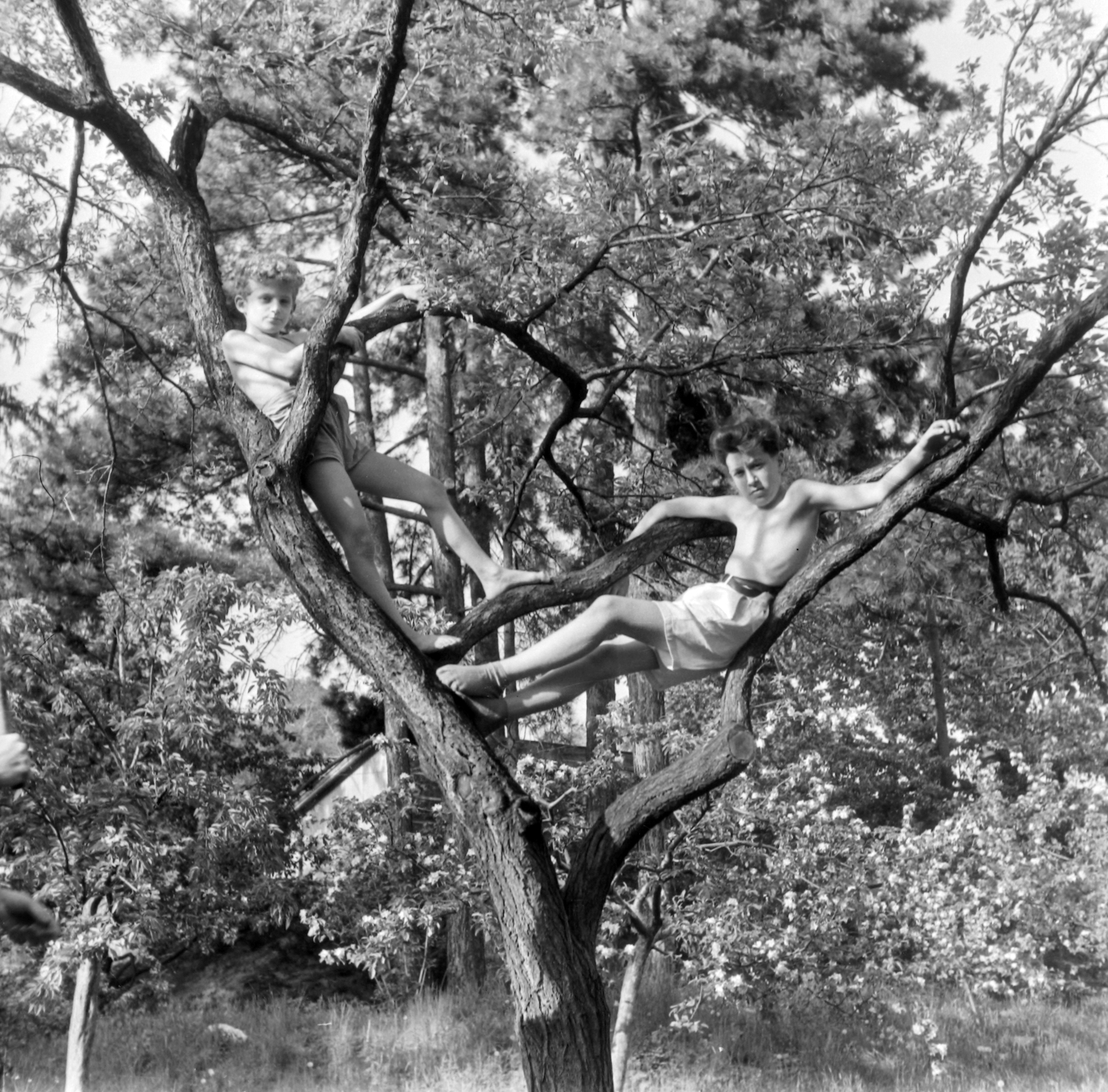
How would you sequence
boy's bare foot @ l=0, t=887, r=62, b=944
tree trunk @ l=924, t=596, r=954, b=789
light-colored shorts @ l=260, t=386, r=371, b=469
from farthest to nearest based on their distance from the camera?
tree trunk @ l=924, t=596, r=954, b=789 < light-colored shorts @ l=260, t=386, r=371, b=469 < boy's bare foot @ l=0, t=887, r=62, b=944

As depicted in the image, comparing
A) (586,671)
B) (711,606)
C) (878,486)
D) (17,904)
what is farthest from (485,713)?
(17,904)

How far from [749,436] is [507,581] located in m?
1.08

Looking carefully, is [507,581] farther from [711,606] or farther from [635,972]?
[635,972]

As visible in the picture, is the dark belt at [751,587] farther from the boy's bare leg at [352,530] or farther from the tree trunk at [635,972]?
the tree trunk at [635,972]

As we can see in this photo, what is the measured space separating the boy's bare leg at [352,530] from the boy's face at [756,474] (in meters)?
1.25

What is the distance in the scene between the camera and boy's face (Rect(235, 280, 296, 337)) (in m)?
4.93

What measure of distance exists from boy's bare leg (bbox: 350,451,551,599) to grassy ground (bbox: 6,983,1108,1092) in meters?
5.44

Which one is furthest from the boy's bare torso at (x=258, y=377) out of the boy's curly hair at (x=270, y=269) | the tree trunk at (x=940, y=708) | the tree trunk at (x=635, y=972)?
the tree trunk at (x=940, y=708)

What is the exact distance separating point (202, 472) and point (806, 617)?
5.96 m

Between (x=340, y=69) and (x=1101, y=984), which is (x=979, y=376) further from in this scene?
(x=1101, y=984)

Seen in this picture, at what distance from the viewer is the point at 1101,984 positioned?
1460cm

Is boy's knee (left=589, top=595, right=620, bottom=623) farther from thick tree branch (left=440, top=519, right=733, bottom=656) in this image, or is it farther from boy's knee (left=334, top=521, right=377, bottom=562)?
boy's knee (left=334, top=521, right=377, bottom=562)

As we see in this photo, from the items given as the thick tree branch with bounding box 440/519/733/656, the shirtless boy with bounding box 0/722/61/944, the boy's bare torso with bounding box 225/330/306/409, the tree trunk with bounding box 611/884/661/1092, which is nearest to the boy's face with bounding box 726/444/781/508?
the thick tree branch with bounding box 440/519/733/656

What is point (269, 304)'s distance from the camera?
16.2ft
